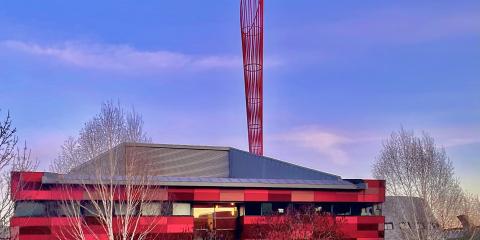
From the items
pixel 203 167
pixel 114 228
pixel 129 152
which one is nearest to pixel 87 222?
pixel 114 228

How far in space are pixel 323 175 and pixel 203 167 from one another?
942 centimetres

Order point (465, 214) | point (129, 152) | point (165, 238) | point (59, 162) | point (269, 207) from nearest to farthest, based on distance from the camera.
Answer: point (165, 238) < point (269, 207) < point (129, 152) < point (465, 214) < point (59, 162)

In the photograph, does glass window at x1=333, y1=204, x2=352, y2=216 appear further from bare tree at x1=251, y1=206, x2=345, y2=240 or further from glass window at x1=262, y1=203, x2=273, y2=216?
glass window at x1=262, y1=203, x2=273, y2=216

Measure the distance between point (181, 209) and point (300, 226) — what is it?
265 inches

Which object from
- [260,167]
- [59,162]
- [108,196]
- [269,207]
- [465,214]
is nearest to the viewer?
[108,196]

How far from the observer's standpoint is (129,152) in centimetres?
3338

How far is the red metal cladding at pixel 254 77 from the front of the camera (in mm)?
46094

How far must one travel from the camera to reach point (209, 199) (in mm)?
30047

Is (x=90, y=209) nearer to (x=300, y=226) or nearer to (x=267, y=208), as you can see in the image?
(x=267, y=208)

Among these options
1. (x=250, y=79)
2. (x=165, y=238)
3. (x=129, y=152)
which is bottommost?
(x=165, y=238)

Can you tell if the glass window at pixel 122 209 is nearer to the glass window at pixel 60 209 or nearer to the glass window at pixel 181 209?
the glass window at pixel 60 209

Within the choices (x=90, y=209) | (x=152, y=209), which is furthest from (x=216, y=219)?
(x=90, y=209)

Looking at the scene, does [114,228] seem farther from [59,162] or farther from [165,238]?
[59,162]

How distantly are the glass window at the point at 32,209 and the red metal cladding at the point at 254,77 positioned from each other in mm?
21411
